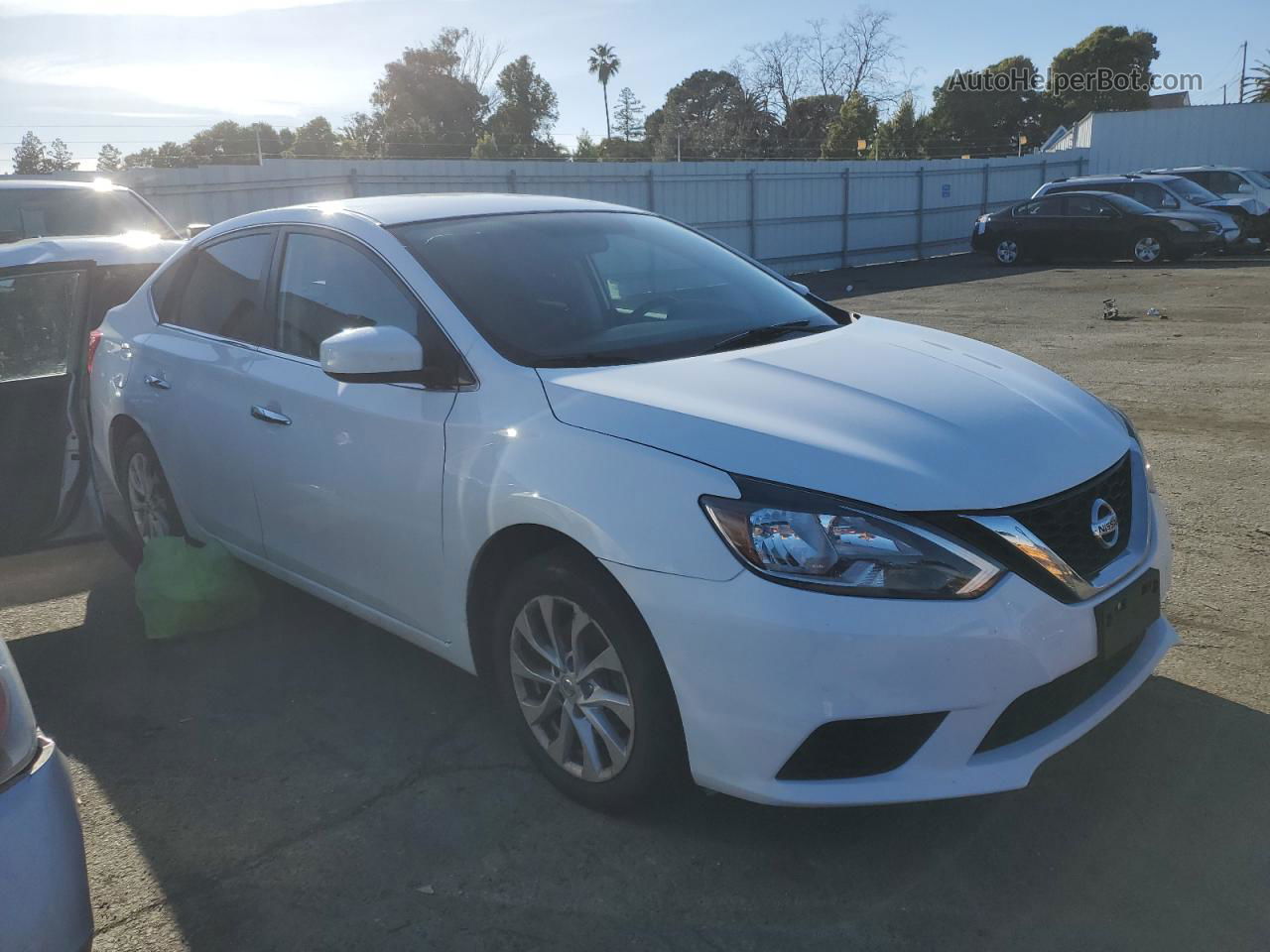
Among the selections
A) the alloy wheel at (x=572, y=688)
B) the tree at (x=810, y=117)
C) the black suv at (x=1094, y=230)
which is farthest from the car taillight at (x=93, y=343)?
the tree at (x=810, y=117)

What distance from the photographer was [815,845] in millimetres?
2742

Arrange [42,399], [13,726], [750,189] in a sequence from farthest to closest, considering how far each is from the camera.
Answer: [750,189], [42,399], [13,726]

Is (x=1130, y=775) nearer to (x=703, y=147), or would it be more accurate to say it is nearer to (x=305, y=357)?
(x=305, y=357)

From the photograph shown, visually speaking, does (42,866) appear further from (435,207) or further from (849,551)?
(435,207)

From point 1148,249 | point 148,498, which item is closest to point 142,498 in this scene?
point 148,498

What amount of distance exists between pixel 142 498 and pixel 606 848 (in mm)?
3068

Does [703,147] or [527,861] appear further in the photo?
[703,147]

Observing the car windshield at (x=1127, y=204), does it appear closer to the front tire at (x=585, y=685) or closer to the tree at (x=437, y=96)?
the front tire at (x=585, y=685)

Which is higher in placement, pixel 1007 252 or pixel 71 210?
pixel 71 210

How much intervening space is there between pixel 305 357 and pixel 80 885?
7.01 feet

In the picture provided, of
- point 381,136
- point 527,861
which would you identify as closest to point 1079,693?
point 527,861

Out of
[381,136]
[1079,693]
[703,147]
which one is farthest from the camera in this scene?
[381,136]

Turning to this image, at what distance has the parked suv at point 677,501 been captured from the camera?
2355 mm

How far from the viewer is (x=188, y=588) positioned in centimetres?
418
